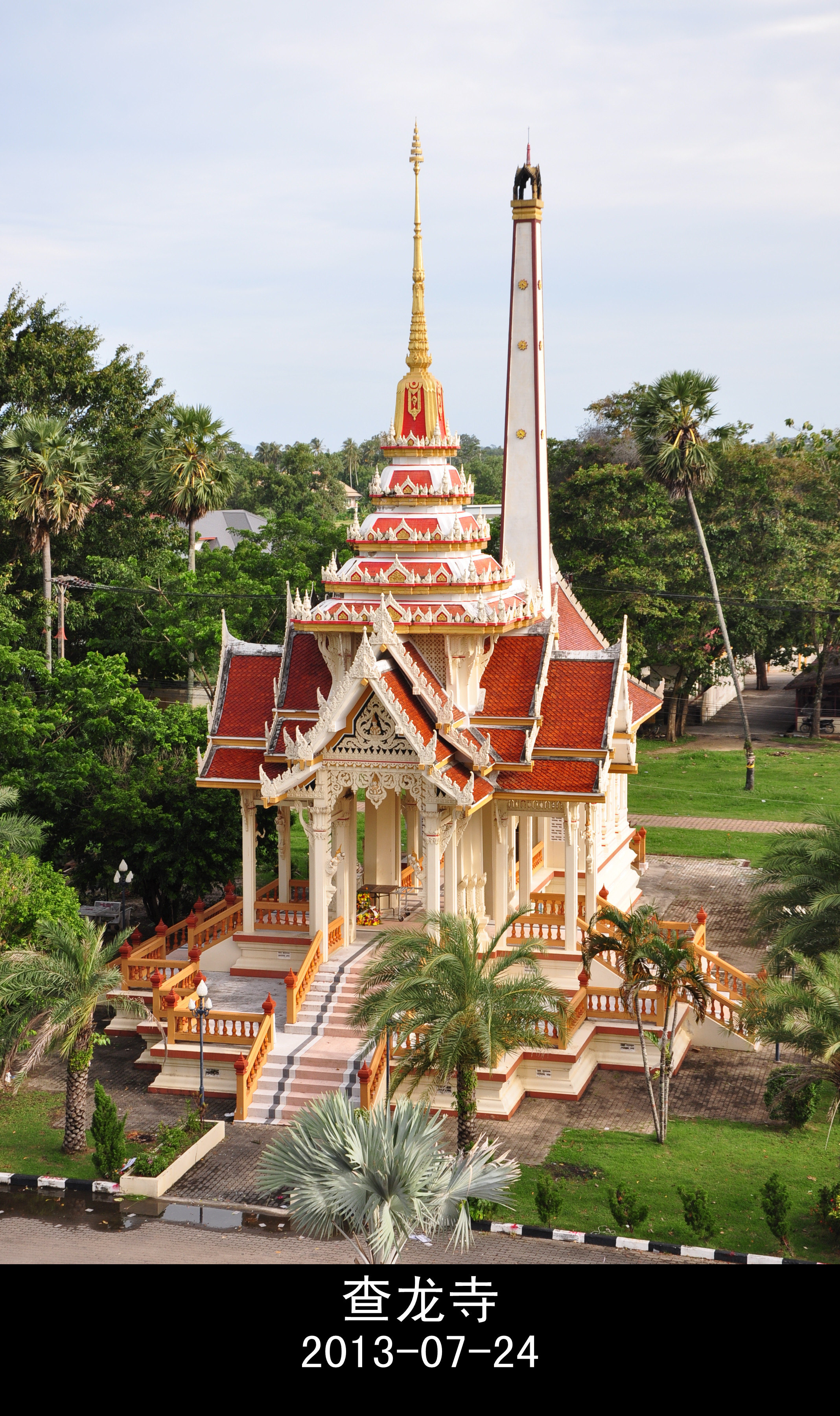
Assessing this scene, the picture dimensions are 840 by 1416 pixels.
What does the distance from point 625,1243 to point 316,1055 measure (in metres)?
6.25

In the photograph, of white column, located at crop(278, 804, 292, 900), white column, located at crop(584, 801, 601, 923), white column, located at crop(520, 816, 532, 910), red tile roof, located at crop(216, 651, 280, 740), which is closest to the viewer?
white column, located at crop(584, 801, 601, 923)

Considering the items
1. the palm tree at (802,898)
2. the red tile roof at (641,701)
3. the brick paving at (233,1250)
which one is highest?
the red tile roof at (641,701)

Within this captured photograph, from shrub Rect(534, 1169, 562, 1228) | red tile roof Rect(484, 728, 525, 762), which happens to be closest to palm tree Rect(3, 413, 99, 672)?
red tile roof Rect(484, 728, 525, 762)

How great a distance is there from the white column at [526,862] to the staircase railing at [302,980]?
3.88m

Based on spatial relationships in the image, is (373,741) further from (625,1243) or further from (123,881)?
(625,1243)

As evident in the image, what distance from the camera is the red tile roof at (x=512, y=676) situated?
26.7 meters

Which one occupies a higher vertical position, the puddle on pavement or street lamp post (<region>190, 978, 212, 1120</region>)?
street lamp post (<region>190, 978, 212, 1120</region>)

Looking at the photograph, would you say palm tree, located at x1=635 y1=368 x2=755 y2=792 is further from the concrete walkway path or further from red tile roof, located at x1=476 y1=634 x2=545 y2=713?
red tile roof, located at x1=476 y1=634 x2=545 y2=713

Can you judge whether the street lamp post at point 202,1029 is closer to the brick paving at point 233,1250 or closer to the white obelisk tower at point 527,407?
the brick paving at point 233,1250

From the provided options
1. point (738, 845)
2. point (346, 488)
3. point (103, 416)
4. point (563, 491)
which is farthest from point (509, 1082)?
point (346, 488)

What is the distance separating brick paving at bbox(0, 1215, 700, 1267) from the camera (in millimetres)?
18109

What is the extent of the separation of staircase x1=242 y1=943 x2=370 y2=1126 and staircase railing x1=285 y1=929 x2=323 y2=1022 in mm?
92

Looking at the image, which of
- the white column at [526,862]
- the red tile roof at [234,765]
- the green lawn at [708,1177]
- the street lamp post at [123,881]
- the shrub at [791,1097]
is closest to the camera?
the green lawn at [708,1177]

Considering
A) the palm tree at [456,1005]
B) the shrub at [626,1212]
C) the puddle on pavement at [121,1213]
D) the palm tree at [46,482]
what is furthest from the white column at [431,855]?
the palm tree at [46,482]
